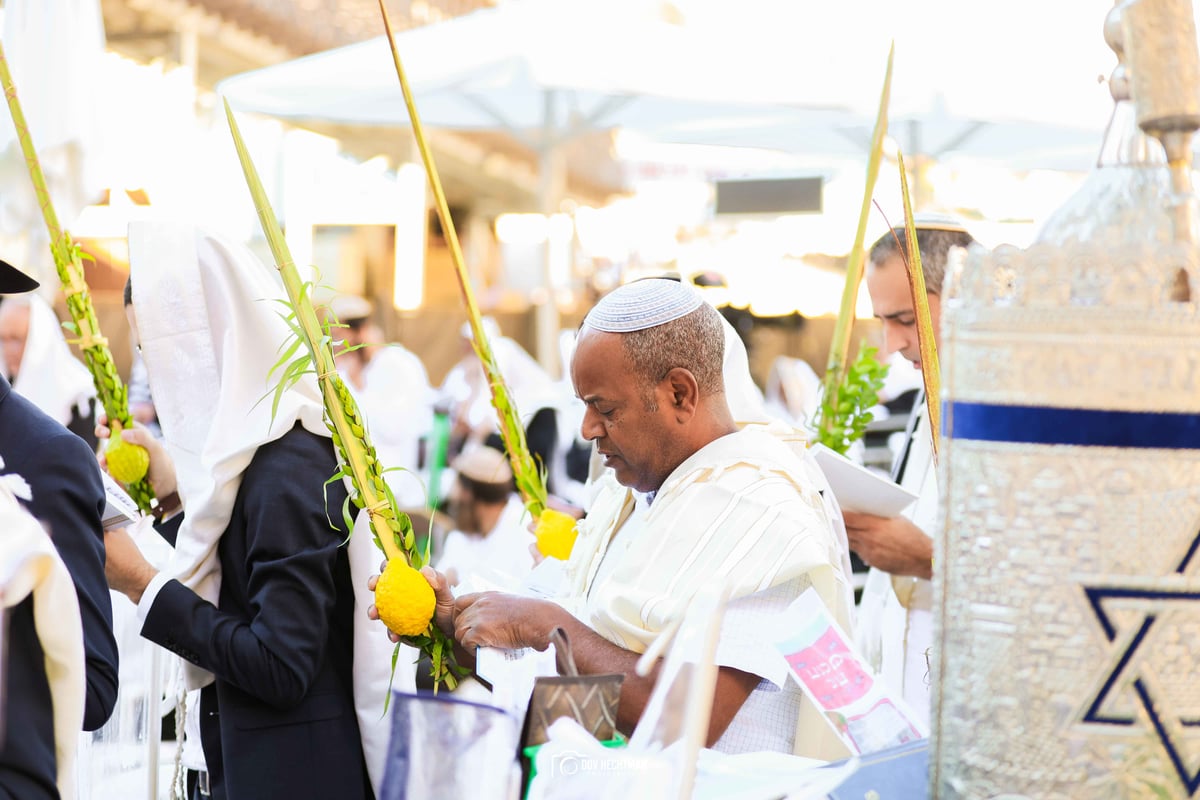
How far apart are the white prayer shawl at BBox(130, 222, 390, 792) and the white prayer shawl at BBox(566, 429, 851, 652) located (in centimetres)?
61

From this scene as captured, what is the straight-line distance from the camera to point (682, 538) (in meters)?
2.14

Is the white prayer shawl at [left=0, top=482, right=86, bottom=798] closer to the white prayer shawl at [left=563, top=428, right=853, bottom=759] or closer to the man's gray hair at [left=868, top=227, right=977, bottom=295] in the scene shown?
the white prayer shawl at [left=563, top=428, right=853, bottom=759]

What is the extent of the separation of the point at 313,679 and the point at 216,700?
0.26m

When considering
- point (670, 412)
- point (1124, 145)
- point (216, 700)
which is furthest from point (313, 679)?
point (1124, 145)

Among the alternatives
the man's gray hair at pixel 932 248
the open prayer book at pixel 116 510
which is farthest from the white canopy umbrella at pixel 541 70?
the open prayer book at pixel 116 510

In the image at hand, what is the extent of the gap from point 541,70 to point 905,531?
4.43m

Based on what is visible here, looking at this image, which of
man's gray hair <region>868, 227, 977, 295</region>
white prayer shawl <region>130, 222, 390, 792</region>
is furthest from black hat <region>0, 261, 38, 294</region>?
man's gray hair <region>868, 227, 977, 295</region>

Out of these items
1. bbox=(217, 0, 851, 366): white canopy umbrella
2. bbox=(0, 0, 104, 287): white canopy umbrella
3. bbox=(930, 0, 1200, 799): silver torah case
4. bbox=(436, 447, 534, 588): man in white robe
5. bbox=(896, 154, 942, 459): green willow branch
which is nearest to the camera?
bbox=(930, 0, 1200, 799): silver torah case

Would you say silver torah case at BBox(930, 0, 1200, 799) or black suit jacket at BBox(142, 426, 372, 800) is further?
black suit jacket at BBox(142, 426, 372, 800)

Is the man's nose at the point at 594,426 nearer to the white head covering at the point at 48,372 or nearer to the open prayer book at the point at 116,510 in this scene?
the open prayer book at the point at 116,510

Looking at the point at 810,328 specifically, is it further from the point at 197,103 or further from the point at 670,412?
the point at 670,412

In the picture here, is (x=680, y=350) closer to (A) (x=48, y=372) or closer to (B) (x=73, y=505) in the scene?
(B) (x=73, y=505)

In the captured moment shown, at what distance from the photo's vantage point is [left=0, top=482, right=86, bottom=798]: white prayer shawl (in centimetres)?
146

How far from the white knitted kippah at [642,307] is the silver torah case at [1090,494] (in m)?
1.05
